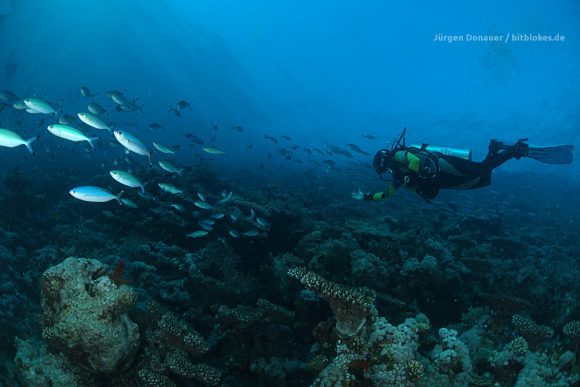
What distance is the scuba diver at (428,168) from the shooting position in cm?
729

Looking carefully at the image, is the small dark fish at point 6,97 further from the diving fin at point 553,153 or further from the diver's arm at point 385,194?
the diving fin at point 553,153

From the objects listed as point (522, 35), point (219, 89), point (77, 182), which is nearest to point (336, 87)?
point (219, 89)

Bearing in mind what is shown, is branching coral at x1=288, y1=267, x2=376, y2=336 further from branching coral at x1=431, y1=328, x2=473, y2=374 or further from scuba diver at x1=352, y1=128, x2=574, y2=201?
scuba diver at x1=352, y1=128, x2=574, y2=201

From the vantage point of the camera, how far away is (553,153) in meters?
8.83

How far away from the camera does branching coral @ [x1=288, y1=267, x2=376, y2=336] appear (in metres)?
3.98

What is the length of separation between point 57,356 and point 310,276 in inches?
122

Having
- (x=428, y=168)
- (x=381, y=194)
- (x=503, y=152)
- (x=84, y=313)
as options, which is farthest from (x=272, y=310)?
(x=503, y=152)

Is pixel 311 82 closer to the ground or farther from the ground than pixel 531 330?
farther from the ground

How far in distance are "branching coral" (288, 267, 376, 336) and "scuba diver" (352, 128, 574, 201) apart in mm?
3155

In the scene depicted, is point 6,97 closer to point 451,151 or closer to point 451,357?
point 451,151

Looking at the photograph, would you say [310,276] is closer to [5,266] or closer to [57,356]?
[57,356]

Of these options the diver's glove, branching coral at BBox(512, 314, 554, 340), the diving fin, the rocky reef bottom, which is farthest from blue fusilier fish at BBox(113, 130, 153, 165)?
the diving fin

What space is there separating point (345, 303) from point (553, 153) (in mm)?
8164

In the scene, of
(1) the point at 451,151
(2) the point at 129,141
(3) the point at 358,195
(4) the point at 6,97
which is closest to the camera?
(2) the point at 129,141
